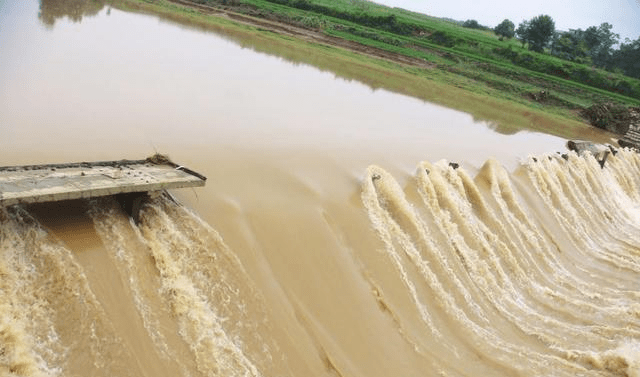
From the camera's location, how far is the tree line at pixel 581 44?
50.7m

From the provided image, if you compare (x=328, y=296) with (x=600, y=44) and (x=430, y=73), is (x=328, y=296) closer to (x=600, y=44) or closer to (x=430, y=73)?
(x=430, y=73)

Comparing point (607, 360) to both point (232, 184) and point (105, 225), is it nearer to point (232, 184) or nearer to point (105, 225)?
point (232, 184)

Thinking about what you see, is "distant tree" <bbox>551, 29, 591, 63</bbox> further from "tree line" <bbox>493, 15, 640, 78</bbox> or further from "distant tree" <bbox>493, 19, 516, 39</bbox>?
"distant tree" <bbox>493, 19, 516, 39</bbox>

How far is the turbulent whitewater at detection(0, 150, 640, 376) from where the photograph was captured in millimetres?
4871

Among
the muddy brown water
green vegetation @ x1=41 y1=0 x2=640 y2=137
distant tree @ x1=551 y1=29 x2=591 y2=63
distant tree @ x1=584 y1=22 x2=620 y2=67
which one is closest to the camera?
the muddy brown water

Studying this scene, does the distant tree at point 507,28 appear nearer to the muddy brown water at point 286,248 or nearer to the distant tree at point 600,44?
the distant tree at point 600,44

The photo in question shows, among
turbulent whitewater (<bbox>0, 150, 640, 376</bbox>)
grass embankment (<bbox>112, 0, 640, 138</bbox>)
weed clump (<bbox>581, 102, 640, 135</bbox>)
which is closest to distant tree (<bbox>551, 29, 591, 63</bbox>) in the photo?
grass embankment (<bbox>112, 0, 640, 138</bbox>)

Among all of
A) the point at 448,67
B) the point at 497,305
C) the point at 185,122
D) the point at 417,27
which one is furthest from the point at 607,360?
the point at 417,27

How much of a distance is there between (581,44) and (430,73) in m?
28.0

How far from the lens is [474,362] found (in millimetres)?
6684

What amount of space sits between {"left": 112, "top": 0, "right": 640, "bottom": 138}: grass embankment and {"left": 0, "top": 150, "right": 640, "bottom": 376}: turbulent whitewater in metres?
13.5

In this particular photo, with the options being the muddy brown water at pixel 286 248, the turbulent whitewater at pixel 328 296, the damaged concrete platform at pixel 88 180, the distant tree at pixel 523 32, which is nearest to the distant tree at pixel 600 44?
the distant tree at pixel 523 32

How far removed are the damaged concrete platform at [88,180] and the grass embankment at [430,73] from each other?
18.1 m

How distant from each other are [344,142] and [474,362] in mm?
7005
